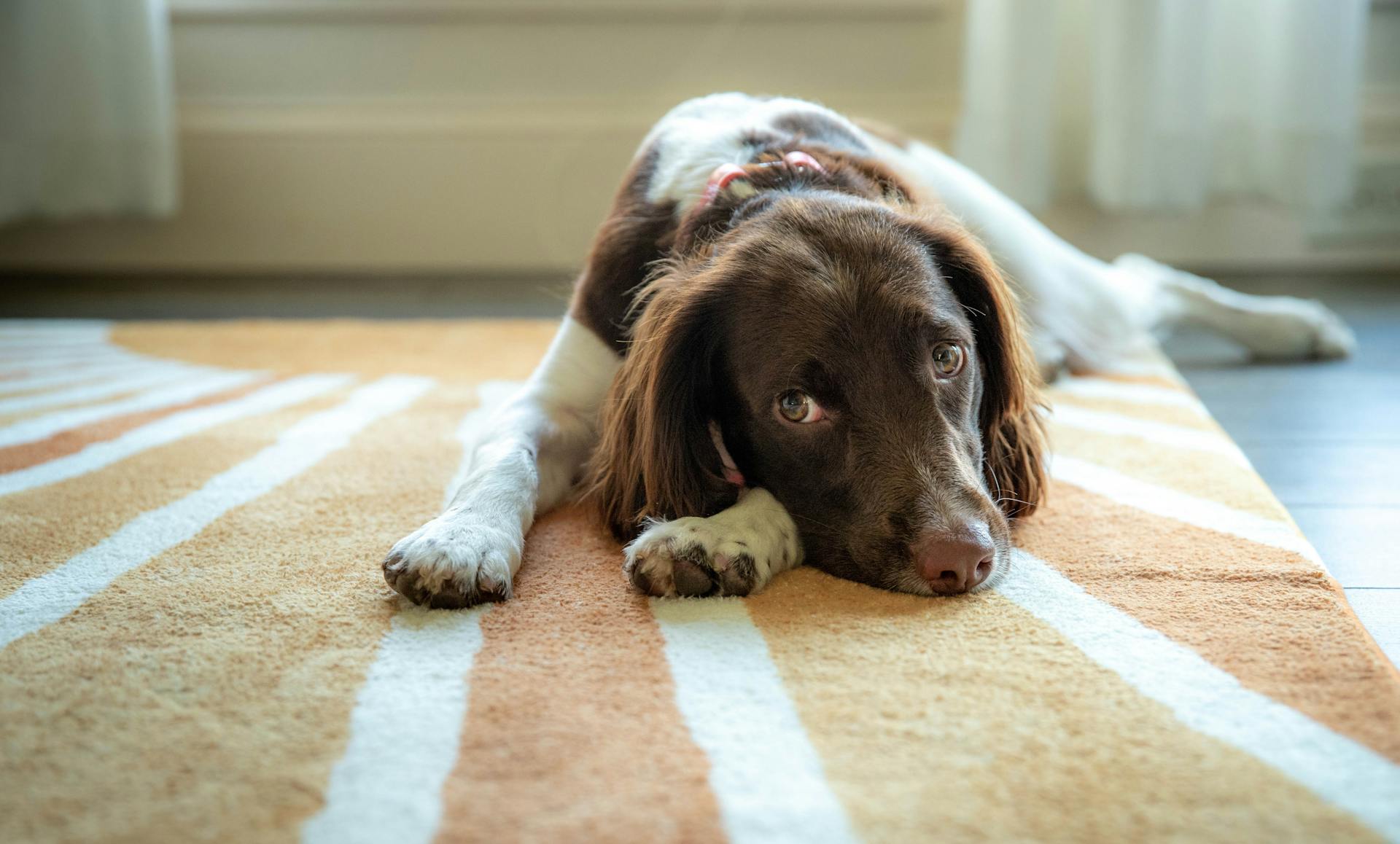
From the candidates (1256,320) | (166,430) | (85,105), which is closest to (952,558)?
(166,430)

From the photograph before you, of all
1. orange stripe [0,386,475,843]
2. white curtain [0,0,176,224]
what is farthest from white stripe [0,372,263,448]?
white curtain [0,0,176,224]

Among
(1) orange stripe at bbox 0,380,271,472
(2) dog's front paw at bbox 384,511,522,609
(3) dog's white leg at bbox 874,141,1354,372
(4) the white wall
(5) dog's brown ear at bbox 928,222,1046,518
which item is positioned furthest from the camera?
(4) the white wall

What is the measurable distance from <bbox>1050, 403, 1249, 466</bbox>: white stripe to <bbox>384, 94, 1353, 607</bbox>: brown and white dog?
0.50 m

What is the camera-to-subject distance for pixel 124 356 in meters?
3.31

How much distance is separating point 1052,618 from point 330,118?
4251 millimetres

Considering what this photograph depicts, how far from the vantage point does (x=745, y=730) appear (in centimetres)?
104

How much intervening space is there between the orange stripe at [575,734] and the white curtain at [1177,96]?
335 cm

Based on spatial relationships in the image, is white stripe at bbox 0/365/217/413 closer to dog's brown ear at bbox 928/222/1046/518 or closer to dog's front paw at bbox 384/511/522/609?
dog's front paw at bbox 384/511/522/609

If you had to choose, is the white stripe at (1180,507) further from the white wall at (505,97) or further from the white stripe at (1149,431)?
the white wall at (505,97)

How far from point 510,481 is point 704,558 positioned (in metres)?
0.36

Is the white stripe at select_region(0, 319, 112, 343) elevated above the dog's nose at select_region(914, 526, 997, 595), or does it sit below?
below

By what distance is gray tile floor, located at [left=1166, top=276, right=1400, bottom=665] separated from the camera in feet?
4.96

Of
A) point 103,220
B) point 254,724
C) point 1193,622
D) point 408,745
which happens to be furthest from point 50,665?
point 103,220

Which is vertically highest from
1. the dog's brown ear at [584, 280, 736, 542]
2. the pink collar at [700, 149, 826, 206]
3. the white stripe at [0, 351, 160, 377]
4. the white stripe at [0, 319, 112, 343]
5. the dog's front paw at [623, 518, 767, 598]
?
the pink collar at [700, 149, 826, 206]
